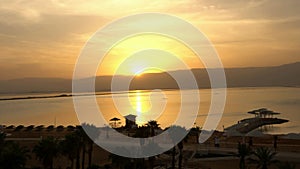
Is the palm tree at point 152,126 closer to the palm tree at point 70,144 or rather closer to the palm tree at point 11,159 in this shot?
the palm tree at point 70,144

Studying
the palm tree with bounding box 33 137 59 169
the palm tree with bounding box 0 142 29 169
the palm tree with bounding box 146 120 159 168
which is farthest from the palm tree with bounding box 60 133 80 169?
the palm tree with bounding box 0 142 29 169

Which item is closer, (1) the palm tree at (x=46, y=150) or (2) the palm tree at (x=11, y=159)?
(2) the palm tree at (x=11, y=159)

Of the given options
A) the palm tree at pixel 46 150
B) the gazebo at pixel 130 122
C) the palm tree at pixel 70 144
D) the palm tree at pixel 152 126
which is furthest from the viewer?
the gazebo at pixel 130 122

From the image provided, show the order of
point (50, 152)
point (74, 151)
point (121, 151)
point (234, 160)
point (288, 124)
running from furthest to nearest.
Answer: point (288, 124)
point (234, 160)
point (121, 151)
point (74, 151)
point (50, 152)

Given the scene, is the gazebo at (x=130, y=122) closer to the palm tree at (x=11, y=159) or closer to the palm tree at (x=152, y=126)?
the palm tree at (x=152, y=126)

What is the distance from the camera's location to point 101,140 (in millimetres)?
38906

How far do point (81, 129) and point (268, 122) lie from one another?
148 ft

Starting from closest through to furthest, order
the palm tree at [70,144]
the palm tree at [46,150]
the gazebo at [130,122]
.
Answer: the palm tree at [46,150] → the palm tree at [70,144] → the gazebo at [130,122]

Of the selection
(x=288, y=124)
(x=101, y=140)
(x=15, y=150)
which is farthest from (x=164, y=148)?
(x=288, y=124)

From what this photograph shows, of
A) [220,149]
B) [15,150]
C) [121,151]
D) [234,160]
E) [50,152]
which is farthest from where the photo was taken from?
[220,149]

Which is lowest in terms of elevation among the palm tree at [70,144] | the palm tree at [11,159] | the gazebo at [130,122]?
the palm tree at [11,159]

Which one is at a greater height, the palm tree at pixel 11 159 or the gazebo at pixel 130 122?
the gazebo at pixel 130 122

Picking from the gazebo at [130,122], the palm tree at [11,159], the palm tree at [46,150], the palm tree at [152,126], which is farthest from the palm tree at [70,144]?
the gazebo at [130,122]

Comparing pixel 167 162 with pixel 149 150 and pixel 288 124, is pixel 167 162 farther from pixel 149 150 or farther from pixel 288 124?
pixel 288 124
